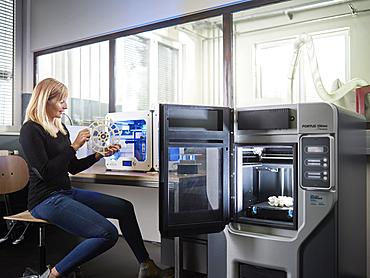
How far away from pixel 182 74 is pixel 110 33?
1285 millimetres

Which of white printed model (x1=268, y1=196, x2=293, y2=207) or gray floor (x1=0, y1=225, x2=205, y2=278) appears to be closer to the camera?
white printed model (x1=268, y1=196, x2=293, y2=207)

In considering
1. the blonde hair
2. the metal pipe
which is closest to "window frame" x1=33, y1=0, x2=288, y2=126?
the metal pipe

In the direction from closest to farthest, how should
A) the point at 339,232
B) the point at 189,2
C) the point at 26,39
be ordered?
the point at 339,232, the point at 189,2, the point at 26,39

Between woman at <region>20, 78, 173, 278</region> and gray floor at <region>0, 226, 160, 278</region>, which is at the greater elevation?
woman at <region>20, 78, 173, 278</region>

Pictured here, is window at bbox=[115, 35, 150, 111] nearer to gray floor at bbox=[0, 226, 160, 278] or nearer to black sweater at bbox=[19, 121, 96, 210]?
gray floor at bbox=[0, 226, 160, 278]

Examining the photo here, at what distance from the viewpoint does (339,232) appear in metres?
1.59

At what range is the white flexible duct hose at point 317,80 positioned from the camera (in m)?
2.58

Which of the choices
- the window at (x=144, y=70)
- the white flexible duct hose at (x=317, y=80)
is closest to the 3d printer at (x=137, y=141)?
the window at (x=144, y=70)

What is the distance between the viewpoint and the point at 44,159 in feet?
6.78

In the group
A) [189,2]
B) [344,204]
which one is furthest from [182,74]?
[344,204]

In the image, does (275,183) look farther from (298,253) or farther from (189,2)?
(189,2)

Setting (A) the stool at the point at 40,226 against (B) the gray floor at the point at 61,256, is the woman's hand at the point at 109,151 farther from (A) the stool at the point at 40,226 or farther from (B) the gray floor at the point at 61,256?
(B) the gray floor at the point at 61,256

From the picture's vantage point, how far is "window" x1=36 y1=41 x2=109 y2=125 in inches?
148

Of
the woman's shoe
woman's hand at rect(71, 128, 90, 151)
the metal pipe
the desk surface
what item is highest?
the metal pipe
